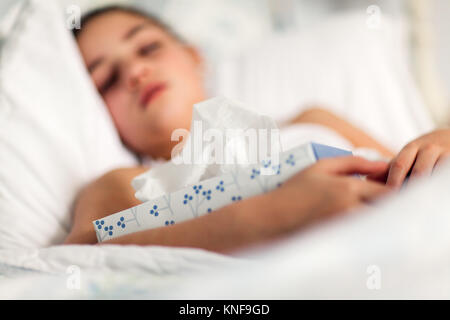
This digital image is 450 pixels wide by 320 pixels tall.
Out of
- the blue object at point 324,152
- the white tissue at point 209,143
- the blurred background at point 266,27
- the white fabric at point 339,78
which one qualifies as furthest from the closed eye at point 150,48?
the blue object at point 324,152

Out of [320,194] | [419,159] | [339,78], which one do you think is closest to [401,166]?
[419,159]

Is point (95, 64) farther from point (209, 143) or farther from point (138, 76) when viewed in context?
point (209, 143)

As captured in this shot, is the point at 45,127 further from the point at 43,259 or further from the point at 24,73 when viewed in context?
the point at 43,259

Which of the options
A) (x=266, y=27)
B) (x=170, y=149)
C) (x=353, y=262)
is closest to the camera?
(x=353, y=262)

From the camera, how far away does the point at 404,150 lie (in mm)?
535

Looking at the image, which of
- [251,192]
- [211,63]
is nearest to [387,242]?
[251,192]

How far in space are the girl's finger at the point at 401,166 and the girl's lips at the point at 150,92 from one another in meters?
0.54

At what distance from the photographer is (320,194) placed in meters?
0.41

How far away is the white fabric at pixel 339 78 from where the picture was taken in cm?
123

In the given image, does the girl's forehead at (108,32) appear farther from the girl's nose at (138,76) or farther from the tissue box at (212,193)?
the tissue box at (212,193)

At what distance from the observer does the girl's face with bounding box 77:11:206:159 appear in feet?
2.91

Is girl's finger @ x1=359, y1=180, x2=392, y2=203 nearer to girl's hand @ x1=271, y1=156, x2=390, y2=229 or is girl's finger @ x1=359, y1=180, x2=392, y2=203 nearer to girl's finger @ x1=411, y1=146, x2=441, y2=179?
girl's hand @ x1=271, y1=156, x2=390, y2=229

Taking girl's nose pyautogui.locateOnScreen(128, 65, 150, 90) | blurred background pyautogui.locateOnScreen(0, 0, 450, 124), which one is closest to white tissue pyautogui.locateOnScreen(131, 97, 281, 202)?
girl's nose pyautogui.locateOnScreen(128, 65, 150, 90)

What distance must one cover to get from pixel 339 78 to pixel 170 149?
74cm
